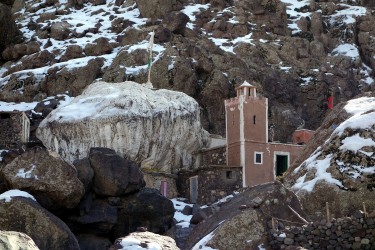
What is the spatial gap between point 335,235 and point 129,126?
33674 millimetres

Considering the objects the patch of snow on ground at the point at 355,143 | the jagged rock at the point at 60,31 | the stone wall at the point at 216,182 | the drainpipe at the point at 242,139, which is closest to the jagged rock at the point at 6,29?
the jagged rock at the point at 60,31

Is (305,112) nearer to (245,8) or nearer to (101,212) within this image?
(245,8)

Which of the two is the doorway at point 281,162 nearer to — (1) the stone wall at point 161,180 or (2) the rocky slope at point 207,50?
(1) the stone wall at point 161,180

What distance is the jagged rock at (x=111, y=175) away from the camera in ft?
103

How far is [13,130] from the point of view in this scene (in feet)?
171

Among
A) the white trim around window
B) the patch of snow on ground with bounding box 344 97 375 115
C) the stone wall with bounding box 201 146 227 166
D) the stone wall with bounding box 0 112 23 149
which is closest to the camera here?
the patch of snow on ground with bounding box 344 97 375 115

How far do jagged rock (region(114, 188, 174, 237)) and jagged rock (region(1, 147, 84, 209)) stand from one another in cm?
494

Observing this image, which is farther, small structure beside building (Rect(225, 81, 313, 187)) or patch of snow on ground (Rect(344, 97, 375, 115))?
small structure beside building (Rect(225, 81, 313, 187))

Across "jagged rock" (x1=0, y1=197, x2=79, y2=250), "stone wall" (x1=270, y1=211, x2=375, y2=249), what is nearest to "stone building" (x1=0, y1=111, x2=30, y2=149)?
"jagged rock" (x1=0, y1=197, x2=79, y2=250)

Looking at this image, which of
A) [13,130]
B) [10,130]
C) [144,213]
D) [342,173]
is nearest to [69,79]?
[13,130]

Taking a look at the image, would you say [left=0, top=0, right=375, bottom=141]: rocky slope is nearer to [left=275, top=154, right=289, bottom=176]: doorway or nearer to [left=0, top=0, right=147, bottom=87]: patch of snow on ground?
[left=0, top=0, right=147, bottom=87]: patch of snow on ground

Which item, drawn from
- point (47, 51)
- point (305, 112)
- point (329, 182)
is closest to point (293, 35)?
point (305, 112)

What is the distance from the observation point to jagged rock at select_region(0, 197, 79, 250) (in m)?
23.0

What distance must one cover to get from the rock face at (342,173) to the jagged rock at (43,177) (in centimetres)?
882
